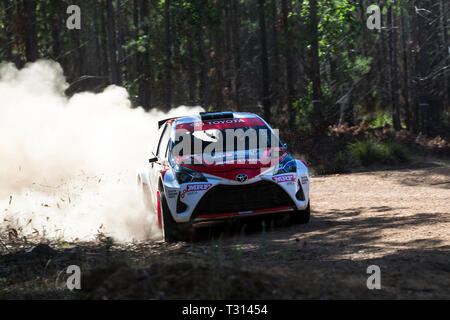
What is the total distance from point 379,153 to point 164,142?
9461mm

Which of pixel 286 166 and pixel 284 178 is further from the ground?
pixel 286 166

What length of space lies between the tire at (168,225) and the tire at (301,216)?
6.02 feet

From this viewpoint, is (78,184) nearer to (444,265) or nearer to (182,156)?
(182,156)

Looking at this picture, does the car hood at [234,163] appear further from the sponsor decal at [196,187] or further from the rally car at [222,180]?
the sponsor decal at [196,187]

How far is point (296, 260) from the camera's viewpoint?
6258mm

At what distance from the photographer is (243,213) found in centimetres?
811

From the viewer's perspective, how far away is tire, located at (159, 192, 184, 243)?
817 cm

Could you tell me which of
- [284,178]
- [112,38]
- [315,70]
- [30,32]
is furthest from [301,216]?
[112,38]

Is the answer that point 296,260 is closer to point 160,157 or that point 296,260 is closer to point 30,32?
point 160,157

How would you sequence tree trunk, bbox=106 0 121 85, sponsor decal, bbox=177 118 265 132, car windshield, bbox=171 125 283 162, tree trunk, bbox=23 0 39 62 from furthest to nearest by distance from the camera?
tree trunk, bbox=106 0 121 85 < tree trunk, bbox=23 0 39 62 < sponsor decal, bbox=177 118 265 132 < car windshield, bbox=171 125 283 162

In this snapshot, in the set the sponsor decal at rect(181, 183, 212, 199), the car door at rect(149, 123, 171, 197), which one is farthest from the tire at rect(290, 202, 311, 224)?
the car door at rect(149, 123, 171, 197)

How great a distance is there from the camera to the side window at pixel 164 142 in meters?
9.31

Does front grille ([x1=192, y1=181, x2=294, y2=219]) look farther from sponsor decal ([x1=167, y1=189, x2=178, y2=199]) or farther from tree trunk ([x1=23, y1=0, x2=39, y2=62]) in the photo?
tree trunk ([x1=23, y1=0, x2=39, y2=62])
